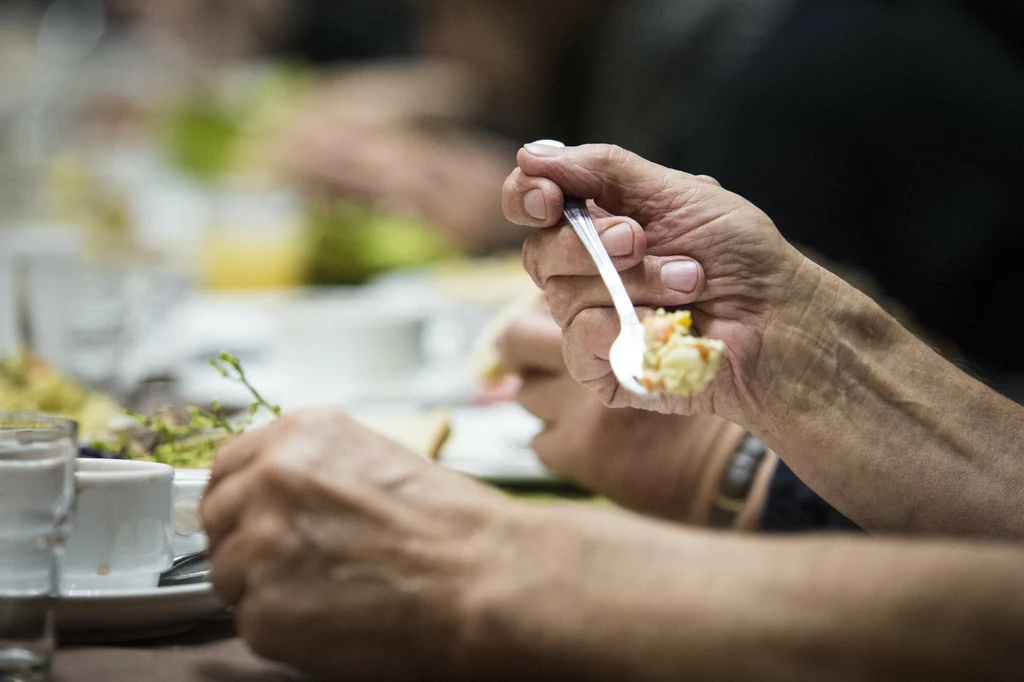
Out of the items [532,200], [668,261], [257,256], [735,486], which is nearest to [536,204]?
[532,200]

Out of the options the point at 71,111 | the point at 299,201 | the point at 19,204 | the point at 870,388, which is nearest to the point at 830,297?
the point at 870,388

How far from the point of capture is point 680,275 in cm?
82

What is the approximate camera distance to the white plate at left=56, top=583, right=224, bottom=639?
0.67m

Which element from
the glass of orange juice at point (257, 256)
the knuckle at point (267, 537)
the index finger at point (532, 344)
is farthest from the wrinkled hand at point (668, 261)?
the glass of orange juice at point (257, 256)

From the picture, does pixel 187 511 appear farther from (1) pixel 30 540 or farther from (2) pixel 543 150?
(2) pixel 543 150

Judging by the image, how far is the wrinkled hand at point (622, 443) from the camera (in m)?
1.09

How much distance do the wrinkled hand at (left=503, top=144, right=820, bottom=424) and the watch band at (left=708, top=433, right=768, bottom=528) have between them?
0.23 m

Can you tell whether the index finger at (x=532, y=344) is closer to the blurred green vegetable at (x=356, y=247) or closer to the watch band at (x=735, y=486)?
the watch band at (x=735, y=486)

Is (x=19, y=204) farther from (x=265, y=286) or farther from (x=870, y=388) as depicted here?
(x=870, y=388)

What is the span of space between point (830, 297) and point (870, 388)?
78mm

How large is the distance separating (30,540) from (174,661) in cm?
12

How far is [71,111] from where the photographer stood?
385cm

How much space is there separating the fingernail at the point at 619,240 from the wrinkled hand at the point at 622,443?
295 millimetres

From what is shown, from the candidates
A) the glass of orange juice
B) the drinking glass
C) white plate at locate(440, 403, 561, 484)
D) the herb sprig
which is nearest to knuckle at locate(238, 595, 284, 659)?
the drinking glass
